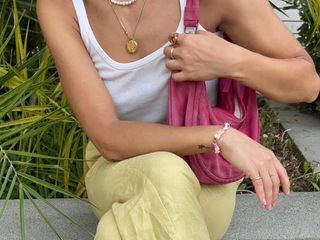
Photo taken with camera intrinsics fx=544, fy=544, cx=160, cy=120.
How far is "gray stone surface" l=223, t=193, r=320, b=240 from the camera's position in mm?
1939

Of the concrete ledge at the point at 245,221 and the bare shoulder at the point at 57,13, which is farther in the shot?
the concrete ledge at the point at 245,221

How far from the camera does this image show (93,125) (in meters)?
1.64

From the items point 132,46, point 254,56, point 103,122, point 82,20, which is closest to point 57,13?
point 82,20

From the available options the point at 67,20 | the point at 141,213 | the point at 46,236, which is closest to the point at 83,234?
the point at 46,236

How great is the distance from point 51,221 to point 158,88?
0.73 metres

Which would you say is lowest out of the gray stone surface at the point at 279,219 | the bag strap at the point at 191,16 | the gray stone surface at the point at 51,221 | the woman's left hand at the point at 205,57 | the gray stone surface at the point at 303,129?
the gray stone surface at the point at 303,129

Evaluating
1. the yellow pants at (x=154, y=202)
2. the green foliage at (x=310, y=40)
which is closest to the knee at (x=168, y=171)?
the yellow pants at (x=154, y=202)

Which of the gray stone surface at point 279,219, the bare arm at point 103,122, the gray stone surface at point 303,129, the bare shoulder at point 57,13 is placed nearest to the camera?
the bare arm at point 103,122

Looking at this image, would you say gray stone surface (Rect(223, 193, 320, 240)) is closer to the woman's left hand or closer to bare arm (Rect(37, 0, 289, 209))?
bare arm (Rect(37, 0, 289, 209))

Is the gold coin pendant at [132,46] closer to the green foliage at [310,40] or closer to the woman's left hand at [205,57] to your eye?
the woman's left hand at [205,57]

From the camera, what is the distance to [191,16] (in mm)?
1590

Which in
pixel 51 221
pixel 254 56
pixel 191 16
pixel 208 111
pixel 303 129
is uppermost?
pixel 191 16

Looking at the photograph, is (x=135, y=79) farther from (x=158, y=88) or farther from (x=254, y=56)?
(x=254, y=56)

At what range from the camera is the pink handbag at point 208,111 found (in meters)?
1.59
